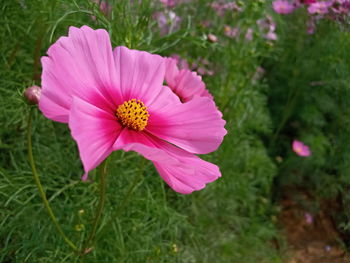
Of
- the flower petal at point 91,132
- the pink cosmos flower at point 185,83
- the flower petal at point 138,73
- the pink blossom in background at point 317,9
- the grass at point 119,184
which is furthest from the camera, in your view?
the pink blossom in background at point 317,9

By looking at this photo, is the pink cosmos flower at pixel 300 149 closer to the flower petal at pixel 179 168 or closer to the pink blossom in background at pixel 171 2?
the pink blossom in background at pixel 171 2

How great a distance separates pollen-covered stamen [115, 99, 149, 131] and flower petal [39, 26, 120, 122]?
3 centimetres

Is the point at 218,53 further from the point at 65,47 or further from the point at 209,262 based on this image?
the point at 65,47

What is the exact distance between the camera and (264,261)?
189cm

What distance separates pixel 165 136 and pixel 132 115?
0.25 feet

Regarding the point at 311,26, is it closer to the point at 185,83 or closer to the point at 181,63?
the point at 181,63

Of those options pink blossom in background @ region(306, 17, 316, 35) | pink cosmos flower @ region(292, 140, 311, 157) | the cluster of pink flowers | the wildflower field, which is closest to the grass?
the wildflower field

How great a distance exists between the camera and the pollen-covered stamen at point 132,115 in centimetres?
67

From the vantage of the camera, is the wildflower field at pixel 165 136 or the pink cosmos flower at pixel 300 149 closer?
the wildflower field at pixel 165 136

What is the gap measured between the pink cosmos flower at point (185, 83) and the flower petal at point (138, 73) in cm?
17

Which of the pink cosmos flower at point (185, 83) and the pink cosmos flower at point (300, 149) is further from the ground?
the pink cosmos flower at point (185, 83)

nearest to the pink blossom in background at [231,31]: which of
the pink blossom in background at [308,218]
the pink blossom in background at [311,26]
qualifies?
the pink blossom in background at [311,26]

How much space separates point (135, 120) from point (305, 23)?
7.17 feet

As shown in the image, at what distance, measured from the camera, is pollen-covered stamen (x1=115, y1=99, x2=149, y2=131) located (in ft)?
2.19
